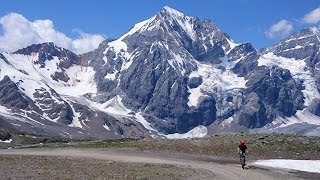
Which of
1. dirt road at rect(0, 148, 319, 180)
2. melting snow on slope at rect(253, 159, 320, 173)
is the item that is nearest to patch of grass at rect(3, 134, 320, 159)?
dirt road at rect(0, 148, 319, 180)

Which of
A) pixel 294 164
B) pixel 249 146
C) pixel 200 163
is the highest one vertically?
pixel 249 146

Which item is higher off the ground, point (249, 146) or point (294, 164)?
point (249, 146)

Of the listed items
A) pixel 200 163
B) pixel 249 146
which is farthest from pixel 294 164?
pixel 249 146

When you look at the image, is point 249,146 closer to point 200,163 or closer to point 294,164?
point 294,164

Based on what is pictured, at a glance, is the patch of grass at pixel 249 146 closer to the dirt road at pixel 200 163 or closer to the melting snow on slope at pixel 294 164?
the dirt road at pixel 200 163

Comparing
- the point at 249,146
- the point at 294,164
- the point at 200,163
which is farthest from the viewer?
the point at 249,146

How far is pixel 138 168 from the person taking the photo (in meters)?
47.3

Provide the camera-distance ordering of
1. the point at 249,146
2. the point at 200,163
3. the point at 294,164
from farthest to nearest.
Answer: the point at 249,146 → the point at 200,163 → the point at 294,164

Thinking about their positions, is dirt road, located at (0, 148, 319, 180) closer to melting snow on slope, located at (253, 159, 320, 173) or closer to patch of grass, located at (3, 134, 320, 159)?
melting snow on slope, located at (253, 159, 320, 173)

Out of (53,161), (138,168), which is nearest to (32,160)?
(53,161)

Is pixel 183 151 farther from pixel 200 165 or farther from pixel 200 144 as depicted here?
pixel 200 165

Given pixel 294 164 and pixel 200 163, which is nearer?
pixel 294 164

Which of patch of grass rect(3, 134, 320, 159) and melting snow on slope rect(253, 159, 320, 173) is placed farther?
patch of grass rect(3, 134, 320, 159)

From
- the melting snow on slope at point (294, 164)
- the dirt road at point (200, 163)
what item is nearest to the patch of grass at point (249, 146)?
the dirt road at point (200, 163)
